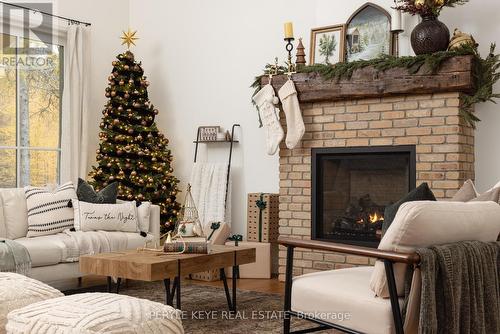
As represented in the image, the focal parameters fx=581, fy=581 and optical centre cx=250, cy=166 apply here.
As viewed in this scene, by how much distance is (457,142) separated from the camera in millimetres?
4352

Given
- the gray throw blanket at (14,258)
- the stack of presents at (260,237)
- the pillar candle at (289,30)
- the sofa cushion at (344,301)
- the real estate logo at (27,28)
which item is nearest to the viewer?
the sofa cushion at (344,301)

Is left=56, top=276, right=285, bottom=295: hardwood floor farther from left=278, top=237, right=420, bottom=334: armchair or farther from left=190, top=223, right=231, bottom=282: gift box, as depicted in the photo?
left=278, top=237, right=420, bottom=334: armchair

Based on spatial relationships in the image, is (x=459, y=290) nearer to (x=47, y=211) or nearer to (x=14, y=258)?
(x=14, y=258)

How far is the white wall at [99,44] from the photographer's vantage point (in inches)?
253

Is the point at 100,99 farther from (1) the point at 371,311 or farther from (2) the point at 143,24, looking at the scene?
(1) the point at 371,311

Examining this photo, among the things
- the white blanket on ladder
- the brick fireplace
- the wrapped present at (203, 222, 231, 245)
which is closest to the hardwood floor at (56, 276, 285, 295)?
the brick fireplace

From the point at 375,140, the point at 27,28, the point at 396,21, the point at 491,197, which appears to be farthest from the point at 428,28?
the point at 27,28

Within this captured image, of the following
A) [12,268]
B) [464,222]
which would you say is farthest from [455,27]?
[12,268]

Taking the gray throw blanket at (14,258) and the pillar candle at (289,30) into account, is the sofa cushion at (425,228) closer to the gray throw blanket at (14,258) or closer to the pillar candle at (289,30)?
the gray throw blanket at (14,258)

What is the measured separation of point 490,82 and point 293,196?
1874mm

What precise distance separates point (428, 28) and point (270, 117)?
152cm

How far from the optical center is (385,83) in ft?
15.0

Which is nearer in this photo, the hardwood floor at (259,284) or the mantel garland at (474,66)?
the mantel garland at (474,66)

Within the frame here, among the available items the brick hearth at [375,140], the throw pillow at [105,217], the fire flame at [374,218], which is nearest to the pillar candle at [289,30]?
the brick hearth at [375,140]
